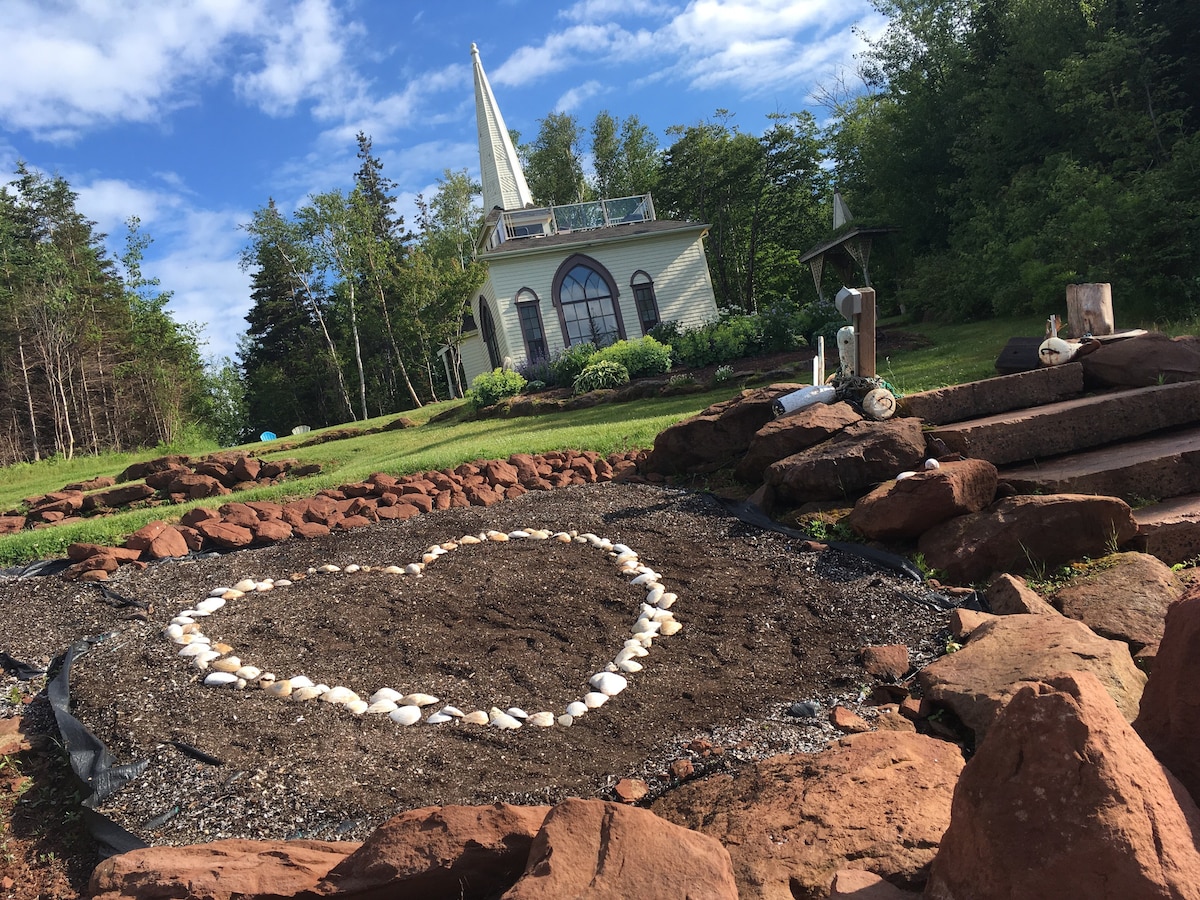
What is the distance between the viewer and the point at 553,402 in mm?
15414

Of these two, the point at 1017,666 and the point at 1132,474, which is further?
the point at 1132,474

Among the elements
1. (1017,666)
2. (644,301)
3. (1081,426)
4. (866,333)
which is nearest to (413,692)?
(1017,666)

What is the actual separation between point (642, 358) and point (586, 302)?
663 centimetres

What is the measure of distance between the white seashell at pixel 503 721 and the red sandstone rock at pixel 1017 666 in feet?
5.37

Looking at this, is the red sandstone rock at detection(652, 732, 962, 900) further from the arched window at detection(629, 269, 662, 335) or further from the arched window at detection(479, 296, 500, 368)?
the arched window at detection(479, 296, 500, 368)

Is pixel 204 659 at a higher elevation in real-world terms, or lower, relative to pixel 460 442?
lower

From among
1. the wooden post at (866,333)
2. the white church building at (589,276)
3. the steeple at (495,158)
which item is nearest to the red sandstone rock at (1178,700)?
the wooden post at (866,333)

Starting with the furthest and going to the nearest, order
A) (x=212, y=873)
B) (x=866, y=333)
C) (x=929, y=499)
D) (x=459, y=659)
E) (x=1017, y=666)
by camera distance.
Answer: (x=866, y=333), (x=929, y=499), (x=459, y=659), (x=1017, y=666), (x=212, y=873)

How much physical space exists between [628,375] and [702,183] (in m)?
18.2

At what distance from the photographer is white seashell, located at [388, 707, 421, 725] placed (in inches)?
137

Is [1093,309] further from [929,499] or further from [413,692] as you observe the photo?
[413,692]

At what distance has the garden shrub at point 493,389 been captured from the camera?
17.2 metres

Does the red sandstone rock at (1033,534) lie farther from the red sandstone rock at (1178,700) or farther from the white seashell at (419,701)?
the white seashell at (419,701)

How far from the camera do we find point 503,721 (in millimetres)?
3398
